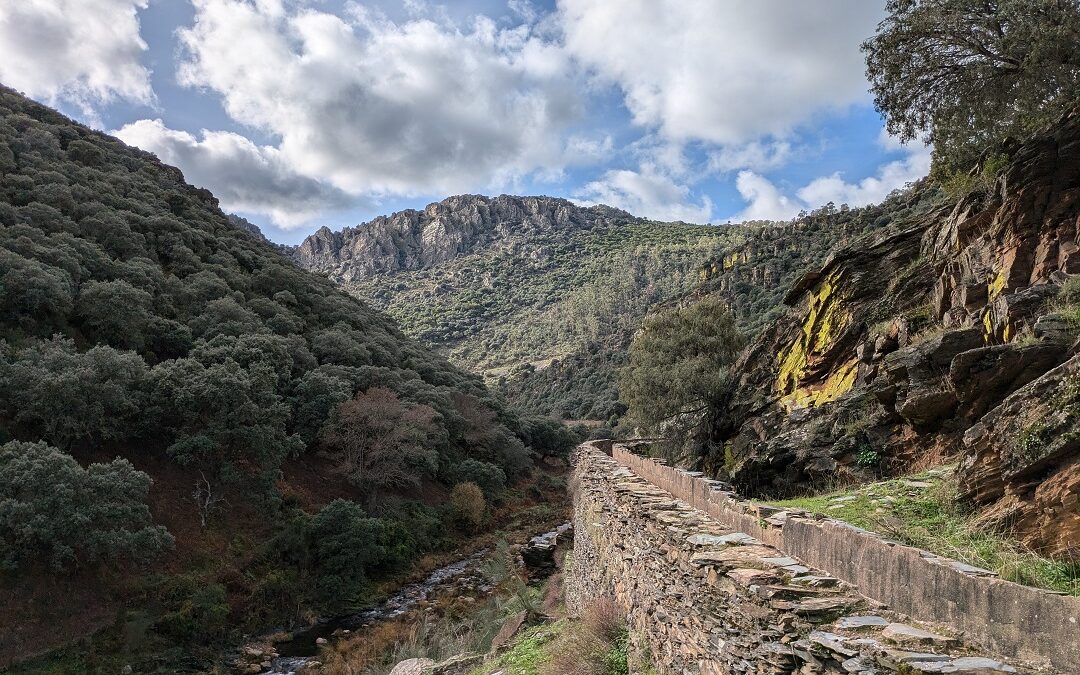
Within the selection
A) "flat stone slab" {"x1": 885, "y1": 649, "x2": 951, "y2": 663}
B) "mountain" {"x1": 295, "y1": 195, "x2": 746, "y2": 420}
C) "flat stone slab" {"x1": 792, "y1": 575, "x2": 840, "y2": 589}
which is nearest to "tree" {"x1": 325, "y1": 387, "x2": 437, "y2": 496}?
"flat stone slab" {"x1": 792, "y1": 575, "x2": 840, "y2": 589}

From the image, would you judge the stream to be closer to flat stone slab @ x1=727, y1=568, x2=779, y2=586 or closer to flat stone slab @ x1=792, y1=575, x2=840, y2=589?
flat stone slab @ x1=727, y1=568, x2=779, y2=586

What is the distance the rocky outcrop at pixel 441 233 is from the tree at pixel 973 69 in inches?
6726

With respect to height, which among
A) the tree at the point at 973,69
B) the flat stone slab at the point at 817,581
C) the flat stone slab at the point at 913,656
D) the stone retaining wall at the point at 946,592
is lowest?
the flat stone slab at the point at 913,656

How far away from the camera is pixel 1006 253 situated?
11.5 meters

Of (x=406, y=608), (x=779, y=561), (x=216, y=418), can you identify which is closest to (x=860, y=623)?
(x=779, y=561)

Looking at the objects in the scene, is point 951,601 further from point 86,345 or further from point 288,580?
point 86,345

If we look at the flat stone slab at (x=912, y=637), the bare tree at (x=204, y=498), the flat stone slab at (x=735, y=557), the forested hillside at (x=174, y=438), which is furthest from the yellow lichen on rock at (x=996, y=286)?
the bare tree at (x=204, y=498)

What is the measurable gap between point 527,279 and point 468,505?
12449 centimetres

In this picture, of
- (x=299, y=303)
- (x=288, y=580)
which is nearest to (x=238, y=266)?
(x=299, y=303)

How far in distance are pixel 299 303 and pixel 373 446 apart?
20.8 meters

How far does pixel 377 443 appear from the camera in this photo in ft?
101

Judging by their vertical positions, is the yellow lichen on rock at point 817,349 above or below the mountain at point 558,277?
below

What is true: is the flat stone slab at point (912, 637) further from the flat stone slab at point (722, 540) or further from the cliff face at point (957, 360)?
the cliff face at point (957, 360)

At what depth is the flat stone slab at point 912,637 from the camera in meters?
3.46
